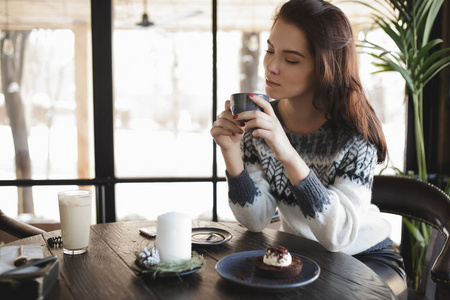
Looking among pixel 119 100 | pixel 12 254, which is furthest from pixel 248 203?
pixel 119 100

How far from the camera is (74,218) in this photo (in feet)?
3.18

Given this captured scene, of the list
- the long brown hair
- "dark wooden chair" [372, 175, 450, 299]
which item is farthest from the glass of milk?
"dark wooden chair" [372, 175, 450, 299]

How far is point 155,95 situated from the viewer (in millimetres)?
3273

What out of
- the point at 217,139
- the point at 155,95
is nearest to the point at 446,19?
the point at 217,139

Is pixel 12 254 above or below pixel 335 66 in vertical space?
below

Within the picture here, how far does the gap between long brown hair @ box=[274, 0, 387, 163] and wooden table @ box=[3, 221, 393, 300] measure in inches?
17.8

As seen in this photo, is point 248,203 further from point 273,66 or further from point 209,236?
point 273,66

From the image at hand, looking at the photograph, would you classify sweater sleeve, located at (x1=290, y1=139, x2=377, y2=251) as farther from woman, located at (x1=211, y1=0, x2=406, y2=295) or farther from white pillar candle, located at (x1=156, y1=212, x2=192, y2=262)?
white pillar candle, located at (x1=156, y1=212, x2=192, y2=262)

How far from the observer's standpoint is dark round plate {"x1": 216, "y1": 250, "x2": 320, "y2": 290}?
0.77 meters

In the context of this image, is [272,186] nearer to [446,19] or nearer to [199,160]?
[199,160]

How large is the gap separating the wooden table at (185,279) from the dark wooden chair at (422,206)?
424mm

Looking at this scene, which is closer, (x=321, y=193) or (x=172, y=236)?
(x=172, y=236)

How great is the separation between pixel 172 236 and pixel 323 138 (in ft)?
2.47

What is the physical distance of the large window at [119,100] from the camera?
231 cm
